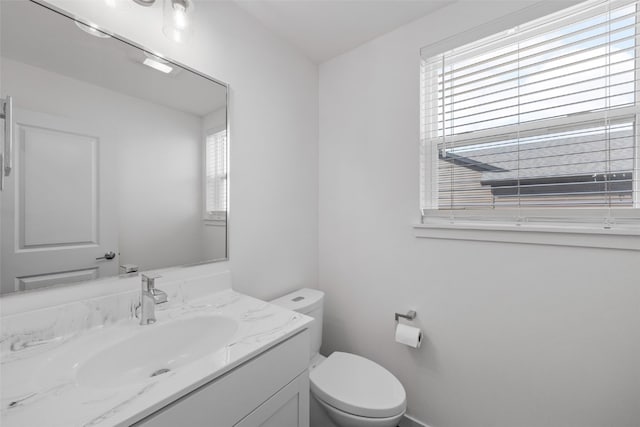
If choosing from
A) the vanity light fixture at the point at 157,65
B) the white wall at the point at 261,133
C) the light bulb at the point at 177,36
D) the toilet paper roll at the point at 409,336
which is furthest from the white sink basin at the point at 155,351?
the light bulb at the point at 177,36

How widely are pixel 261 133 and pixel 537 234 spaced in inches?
57.1

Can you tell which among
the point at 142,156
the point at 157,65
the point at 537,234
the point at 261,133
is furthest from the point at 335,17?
the point at 537,234

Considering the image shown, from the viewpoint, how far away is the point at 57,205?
872mm

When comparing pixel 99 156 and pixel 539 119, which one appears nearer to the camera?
pixel 99 156

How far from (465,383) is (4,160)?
207cm

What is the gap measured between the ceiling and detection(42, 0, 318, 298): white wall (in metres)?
0.09

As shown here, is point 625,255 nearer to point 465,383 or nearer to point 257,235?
point 465,383

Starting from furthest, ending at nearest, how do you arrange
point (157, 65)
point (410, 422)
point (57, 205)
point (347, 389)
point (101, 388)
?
point (410, 422) < point (347, 389) < point (157, 65) < point (57, 205) < point (101, 388)

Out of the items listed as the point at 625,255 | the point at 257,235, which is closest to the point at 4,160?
the point at 257,235

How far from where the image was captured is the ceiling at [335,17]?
1.35 m

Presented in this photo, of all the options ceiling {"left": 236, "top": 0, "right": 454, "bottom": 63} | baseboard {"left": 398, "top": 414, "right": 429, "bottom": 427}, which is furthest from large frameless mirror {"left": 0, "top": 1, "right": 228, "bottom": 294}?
baseboard {"left": 398, "top": 414, "right": 429, "bottom": 427}

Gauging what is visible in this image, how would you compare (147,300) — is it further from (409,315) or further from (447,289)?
(447,289)

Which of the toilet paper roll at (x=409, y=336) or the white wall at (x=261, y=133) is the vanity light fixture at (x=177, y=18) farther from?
the toilet paper roll at (x=409, y=336)

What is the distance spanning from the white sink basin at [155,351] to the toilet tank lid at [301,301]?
49 cm
